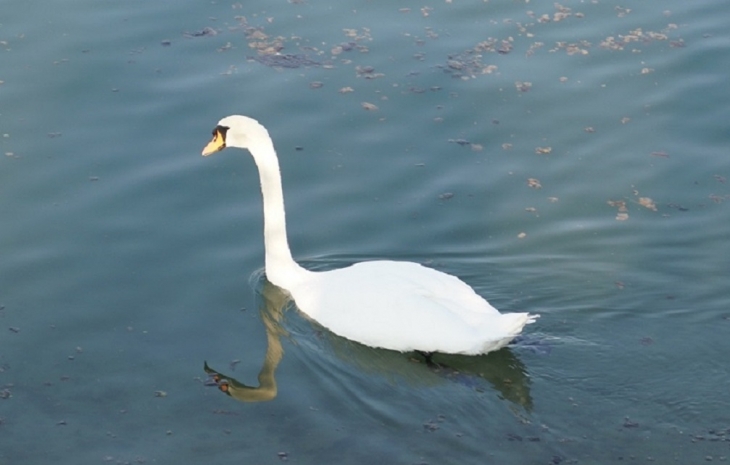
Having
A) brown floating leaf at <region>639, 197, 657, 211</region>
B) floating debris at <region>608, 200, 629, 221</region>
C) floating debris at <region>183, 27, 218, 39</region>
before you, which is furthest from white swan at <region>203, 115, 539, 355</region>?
floating debris at <region>183, 27, 218, 39</region>

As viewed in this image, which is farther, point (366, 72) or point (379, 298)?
point (366, 72)

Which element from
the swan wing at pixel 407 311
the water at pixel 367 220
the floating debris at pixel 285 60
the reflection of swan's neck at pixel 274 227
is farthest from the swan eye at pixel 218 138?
the floating debris at pixel 285 60

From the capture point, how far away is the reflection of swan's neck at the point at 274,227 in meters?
9.62

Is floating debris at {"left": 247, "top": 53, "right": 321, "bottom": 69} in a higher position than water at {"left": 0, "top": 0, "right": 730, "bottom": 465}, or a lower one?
higher

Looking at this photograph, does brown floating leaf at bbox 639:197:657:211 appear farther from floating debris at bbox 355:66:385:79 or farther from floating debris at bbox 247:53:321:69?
floating debris at bbox 247:53:321:69

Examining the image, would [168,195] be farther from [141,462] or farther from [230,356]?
[141,462]

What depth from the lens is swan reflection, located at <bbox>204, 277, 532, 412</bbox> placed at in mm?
8484

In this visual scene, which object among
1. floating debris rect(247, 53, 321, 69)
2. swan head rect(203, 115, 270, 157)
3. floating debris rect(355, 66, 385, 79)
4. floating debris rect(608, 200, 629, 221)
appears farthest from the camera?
floating debris rect(247, 53, 321, 69)

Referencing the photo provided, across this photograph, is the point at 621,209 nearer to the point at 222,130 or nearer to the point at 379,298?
the point at 379,298

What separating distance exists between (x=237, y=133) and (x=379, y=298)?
67.2 inches

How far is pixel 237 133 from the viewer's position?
966 centimetres

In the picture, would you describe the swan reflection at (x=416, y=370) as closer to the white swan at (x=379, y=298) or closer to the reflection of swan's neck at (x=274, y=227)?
the white swan at (x=379, y=298)

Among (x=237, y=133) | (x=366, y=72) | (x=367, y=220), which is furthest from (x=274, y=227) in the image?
(x=366, y=72)

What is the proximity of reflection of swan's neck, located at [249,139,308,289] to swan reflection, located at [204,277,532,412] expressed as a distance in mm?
642
